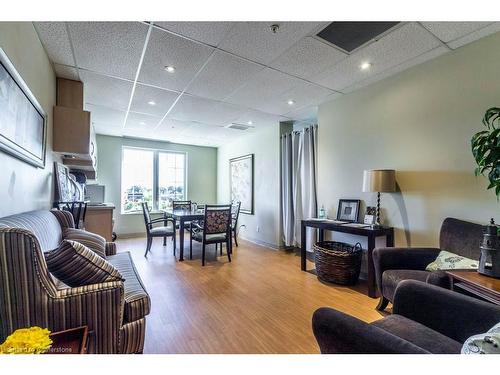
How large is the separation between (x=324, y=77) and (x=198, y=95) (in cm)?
170

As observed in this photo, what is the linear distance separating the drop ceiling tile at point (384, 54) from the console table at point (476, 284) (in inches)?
75.7

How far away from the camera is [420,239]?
2582 millimetres

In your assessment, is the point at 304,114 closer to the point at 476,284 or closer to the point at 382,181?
the point at 382,181

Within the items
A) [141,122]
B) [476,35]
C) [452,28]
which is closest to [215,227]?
[141,122]

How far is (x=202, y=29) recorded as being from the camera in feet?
6.62

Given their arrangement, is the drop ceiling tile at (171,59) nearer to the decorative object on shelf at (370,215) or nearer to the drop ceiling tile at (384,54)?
the drop ceiling tile at (384,54)

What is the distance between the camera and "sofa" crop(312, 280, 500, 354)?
3.01 feet

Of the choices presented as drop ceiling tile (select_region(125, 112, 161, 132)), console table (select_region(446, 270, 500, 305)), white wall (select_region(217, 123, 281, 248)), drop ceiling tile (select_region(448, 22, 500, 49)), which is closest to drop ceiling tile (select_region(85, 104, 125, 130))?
drop ceiling tile (select_region(125, 112, 161, 132))

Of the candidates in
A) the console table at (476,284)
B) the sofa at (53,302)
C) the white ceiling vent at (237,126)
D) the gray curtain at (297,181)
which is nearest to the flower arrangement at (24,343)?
the sofa at (53,302)

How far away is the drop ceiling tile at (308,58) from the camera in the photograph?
224cm

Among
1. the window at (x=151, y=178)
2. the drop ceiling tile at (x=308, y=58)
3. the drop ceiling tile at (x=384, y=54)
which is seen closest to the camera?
the drop ceiling tile at (x=384, y=54)

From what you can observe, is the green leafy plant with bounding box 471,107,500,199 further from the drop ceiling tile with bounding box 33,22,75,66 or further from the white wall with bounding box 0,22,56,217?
the drop ceiling tile with bounding box 33,22,75,66

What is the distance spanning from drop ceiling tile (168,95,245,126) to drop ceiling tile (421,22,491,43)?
2.57m
